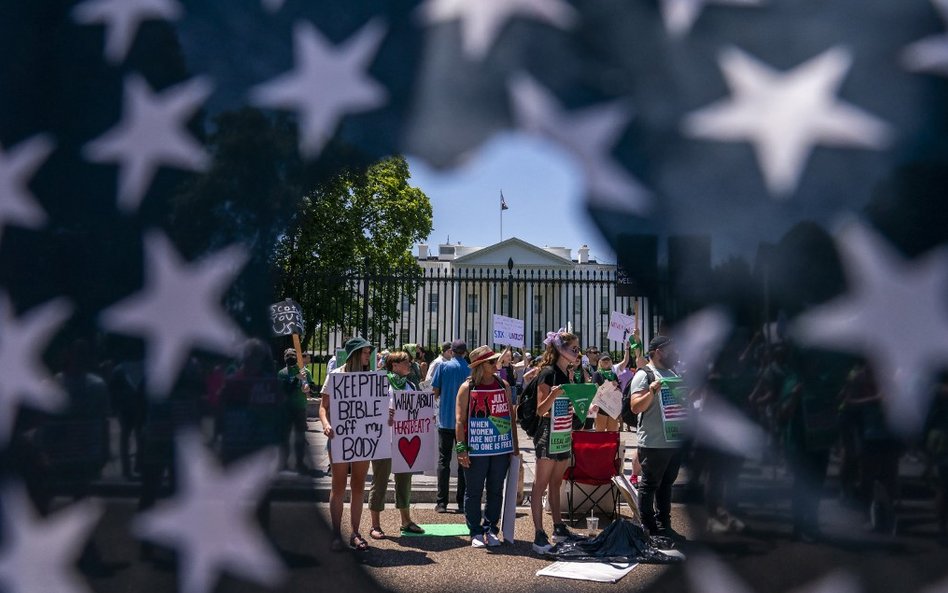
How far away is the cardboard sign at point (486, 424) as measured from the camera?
5.70m

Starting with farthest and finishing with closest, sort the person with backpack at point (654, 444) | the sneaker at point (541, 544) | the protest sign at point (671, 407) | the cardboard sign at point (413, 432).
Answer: the cardboard sign at point (413, 432) < the sneaker at point (541, 544) < the person with backpack at point (654, 444) < the protest sign at point (671, 407)

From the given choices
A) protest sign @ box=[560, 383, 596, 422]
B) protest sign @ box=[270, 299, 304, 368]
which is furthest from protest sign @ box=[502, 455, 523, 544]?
protest sign @ box=[270, 299, 304, 368]

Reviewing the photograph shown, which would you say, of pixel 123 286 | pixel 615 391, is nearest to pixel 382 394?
pixel 615 391

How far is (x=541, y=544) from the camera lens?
560 centimetres

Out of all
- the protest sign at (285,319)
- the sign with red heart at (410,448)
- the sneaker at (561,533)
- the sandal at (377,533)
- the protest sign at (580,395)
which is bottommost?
the sandal at (377,533)

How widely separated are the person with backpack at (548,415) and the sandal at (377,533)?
4.07 ft

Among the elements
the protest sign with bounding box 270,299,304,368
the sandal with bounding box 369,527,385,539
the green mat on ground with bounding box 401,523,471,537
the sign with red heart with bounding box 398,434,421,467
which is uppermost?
the protest sign with bounding box 270,299,304,368

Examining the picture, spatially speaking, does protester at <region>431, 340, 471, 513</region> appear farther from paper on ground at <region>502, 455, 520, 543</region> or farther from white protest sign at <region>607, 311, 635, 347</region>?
white protest sign at <region>607, 311, 635, 347</region>

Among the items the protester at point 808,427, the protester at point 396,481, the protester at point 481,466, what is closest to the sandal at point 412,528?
the protester at point 396,481

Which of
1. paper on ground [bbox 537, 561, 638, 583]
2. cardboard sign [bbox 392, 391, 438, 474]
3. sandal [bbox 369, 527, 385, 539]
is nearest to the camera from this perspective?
paper on ground [bbox 537, 561, 638, 583]

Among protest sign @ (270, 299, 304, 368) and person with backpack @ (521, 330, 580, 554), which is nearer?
protest sign @ (270, 299, 304, 368)

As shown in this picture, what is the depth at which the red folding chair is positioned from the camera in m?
6.54

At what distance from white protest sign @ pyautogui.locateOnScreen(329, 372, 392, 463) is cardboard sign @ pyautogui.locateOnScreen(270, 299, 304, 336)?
1997 mm

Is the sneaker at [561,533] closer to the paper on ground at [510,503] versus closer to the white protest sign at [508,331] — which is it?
the paper on ground at [510,503]
